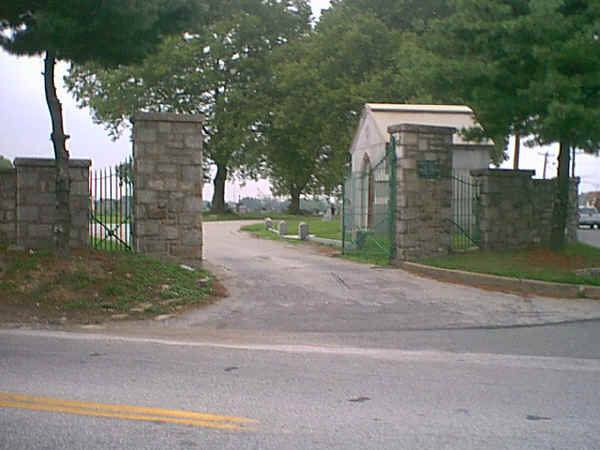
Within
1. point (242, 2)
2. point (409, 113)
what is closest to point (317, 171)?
point (242, 2)

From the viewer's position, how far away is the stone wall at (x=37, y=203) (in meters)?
12.9

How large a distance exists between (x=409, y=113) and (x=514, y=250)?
759 cm

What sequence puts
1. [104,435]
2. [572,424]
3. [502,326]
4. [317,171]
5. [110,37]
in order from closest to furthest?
[104,435] < [572,424] < [502,326] < [110,37] < [317,171]

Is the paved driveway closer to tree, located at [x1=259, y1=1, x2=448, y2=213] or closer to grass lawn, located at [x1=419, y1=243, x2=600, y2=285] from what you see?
grass lawn, located at [x1=419, y1=243, x2=600, y2=285]

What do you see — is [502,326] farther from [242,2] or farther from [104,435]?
[242,2]

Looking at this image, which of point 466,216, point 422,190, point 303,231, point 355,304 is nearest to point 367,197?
point 303,231

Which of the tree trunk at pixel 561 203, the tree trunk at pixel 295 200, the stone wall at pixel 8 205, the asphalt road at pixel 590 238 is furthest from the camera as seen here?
the tree trunk at pixel 295 200

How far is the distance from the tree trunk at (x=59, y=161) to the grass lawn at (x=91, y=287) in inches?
16.6

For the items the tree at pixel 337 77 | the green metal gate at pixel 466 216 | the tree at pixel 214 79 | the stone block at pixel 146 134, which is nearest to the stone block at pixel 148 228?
the stone block at pixel 146 134

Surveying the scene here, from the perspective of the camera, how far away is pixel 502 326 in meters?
9.70

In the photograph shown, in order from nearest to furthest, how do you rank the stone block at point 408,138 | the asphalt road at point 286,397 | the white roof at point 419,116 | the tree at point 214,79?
the asphalt road at point 286,397 → the stone block at point 408,138 → the white roof at point 419,116 → the tree at point 214,79

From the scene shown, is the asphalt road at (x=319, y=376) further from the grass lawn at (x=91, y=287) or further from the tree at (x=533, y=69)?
the tree at (x=533, y=69)

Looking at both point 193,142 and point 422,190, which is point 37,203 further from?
point 422,190

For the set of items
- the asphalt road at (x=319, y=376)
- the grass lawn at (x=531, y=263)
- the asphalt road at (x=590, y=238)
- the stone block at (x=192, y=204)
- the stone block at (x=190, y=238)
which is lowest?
the asphalt road at (x=319, y=376)
